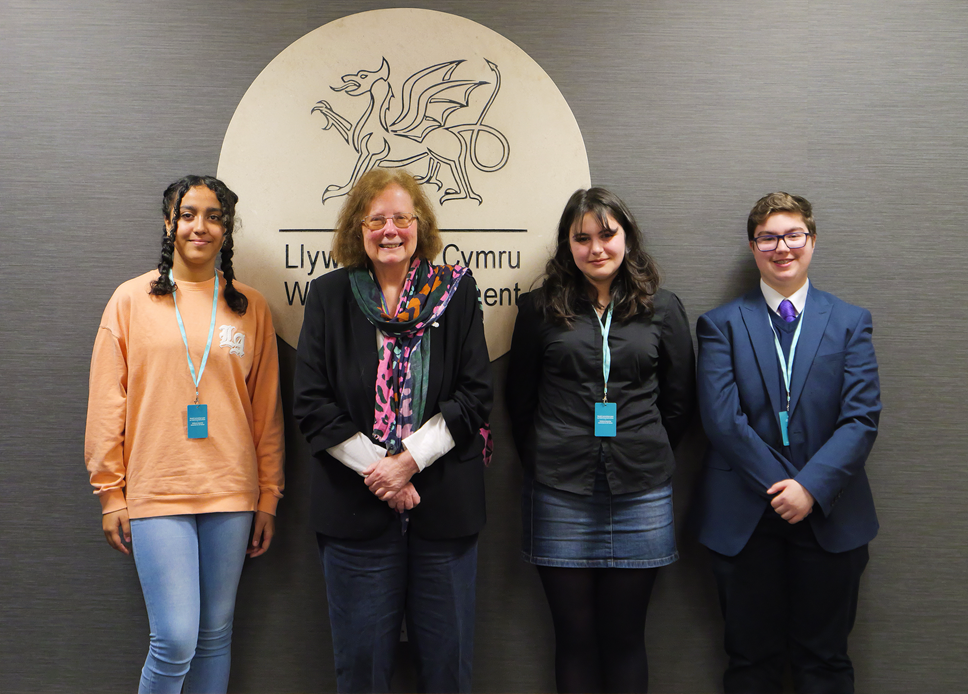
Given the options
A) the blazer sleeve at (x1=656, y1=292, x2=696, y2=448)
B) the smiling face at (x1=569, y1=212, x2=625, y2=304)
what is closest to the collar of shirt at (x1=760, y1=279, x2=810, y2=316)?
the blazer sleeve at (x1=656, y1=292, x2=696, y2=448)

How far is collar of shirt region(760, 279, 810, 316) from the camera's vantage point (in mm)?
2154

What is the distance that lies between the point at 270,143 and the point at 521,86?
3.20 feet

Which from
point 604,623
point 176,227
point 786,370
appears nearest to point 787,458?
point 786,370

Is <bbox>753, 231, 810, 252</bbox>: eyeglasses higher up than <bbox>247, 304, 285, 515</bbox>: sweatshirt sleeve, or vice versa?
<bbox>753, 231, 810, 252</bbox>: eyeglasses

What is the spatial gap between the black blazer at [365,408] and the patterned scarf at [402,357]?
28 mm

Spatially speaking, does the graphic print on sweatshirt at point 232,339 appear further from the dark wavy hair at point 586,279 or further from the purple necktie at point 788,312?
the purple necktie at point 788,312

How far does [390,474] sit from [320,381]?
36cm

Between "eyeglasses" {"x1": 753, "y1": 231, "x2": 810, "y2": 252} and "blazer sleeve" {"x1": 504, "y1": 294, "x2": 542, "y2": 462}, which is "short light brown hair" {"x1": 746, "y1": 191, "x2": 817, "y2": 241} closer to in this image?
"eyeglasses" {"x1": 753, "y1": 231, "x2": 810, "y2": 252}

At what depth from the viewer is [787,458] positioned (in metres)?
2.08

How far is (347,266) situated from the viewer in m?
2.04

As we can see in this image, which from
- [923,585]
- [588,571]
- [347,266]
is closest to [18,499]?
[347,266]

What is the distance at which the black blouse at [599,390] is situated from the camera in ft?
6.65

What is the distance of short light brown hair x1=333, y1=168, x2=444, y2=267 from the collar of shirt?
1.16 meters

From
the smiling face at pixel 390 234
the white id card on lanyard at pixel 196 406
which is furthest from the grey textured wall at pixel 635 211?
the smiling face at pixel 390 234
